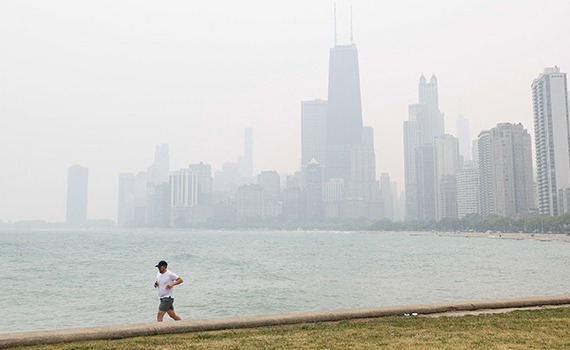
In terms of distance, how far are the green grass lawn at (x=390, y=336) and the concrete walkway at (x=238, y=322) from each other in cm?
36

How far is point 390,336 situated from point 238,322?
12.9 feet

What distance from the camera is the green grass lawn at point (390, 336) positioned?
437 inches

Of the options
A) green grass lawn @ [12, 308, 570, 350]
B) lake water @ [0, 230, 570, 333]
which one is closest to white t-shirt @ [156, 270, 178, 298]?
green grass lawn @ [12, 308, 570, 350]

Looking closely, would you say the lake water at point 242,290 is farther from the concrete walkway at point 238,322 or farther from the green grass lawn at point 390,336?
the green grass lawn at point 390,336

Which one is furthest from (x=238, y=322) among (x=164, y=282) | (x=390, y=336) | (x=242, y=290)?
(x=242, y=290)

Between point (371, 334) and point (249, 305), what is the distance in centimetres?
2369

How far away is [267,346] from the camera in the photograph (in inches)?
438

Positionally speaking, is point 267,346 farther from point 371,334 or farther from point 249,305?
point 249,305

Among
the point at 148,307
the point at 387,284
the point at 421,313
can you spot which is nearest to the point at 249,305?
the point at 148,307

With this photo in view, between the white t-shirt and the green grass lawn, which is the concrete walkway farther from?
the white t-shirt

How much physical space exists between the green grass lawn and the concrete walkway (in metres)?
0.36

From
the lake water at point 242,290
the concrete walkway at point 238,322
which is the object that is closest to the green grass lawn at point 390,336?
the concrete walkway at point 238,322

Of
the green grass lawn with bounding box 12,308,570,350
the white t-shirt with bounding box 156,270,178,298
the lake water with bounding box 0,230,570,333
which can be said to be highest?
the white t-shirt with bounding box 156,270,178,298

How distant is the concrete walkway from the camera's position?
39.7ft
